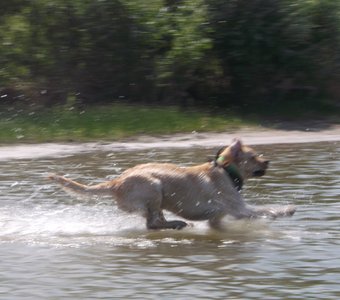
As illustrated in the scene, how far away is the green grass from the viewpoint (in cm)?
1877

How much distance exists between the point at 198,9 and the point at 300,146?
5222mm

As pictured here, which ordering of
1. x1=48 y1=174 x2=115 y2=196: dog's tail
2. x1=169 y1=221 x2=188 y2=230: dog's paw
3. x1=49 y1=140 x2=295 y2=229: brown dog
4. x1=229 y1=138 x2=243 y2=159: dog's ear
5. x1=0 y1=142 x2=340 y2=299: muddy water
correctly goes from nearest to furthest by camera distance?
x1=0 y1=142 x2=340 y2=299: muddy water
x1=49 y1=140 x2=295 y2=229: brown dog
x1=48 y1=174 x2=115 y2=196: dog's tail
x1=169 y1=221 x2=188 y2=230: dog's paw
x1=229 y1=138 x2=243 y2=159: dog's ear

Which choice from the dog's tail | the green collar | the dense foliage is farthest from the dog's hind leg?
the dense foliage

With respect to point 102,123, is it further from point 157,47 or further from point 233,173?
point 233,173

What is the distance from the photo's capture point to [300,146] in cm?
1769

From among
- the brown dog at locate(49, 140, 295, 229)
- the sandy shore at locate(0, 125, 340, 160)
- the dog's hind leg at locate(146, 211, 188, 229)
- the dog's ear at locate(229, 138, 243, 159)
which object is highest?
the dog's ear at locate(229, 138, 243, 159)

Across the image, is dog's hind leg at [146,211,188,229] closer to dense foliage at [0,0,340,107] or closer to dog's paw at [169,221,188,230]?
dog's paw at [169,221,188,230]

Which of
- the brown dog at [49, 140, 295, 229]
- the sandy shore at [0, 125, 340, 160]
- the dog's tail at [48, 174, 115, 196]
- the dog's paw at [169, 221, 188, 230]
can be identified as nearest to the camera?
the brown dog at [49, 140, 295, 229]

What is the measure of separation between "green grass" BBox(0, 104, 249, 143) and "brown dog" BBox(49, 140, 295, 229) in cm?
857

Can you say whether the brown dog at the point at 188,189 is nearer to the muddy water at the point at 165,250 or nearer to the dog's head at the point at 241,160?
the dog's head at the point at 241,160

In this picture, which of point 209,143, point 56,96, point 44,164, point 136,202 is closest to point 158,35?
point 56,96

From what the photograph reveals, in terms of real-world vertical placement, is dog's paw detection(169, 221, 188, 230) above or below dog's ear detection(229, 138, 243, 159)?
below

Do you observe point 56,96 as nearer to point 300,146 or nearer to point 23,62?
point 23,62

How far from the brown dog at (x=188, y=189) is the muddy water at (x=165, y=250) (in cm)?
20
